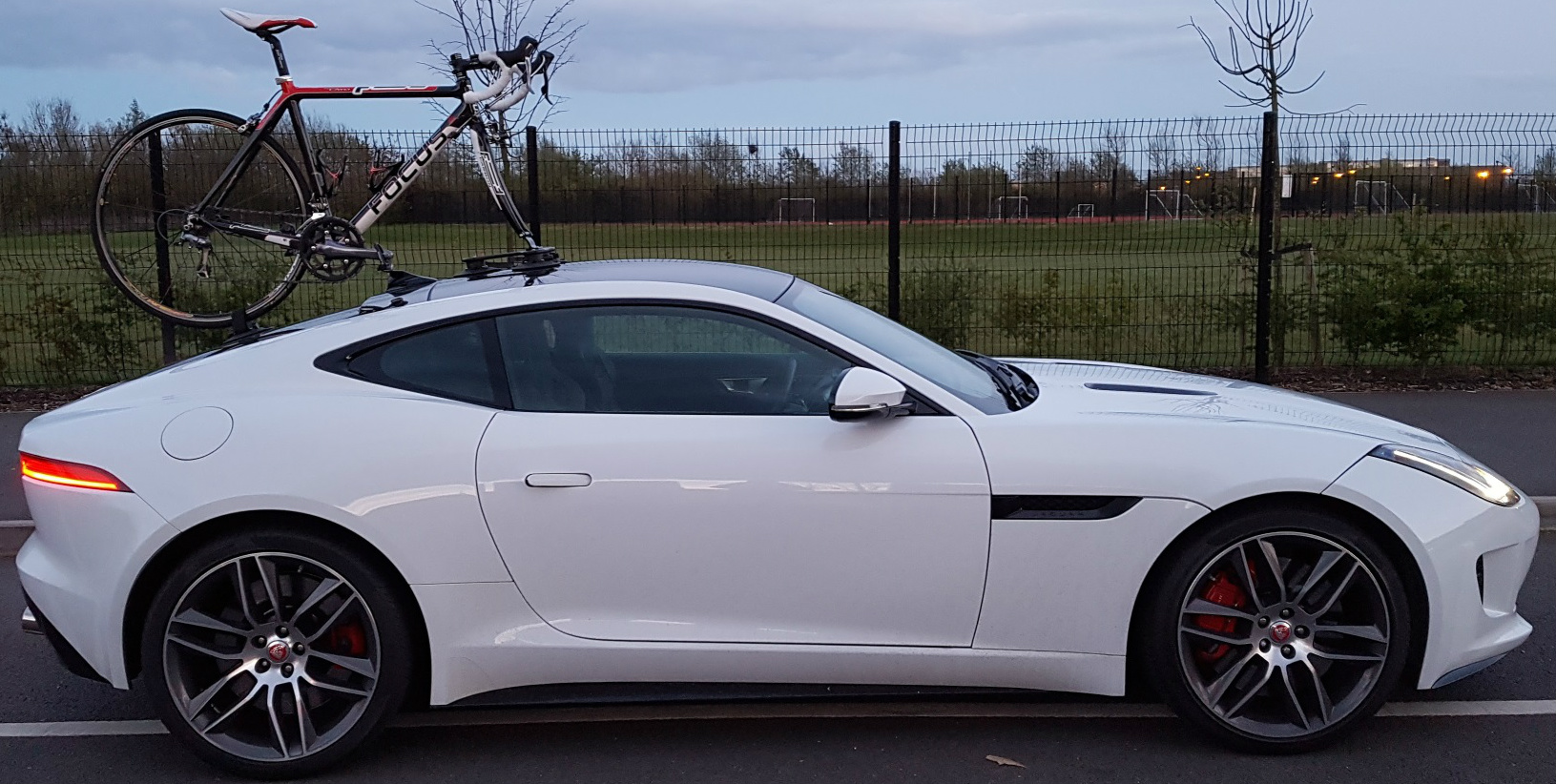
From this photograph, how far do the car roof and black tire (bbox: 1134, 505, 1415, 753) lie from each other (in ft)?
5.04

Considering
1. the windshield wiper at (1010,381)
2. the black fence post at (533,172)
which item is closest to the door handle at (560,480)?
the windshield wiper at (1010,381)

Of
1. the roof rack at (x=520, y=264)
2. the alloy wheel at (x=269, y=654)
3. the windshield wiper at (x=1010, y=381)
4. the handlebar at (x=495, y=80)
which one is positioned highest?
the handlebar at (x=495, y=80)

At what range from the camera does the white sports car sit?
370cm

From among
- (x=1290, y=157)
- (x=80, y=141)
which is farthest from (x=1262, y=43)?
(x=80, y=141)

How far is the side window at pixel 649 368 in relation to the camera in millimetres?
3863

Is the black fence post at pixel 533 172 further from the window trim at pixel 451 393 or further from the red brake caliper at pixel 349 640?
the red brake caliper at pixel 349 640

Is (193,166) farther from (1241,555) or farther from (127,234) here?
(1241,555)

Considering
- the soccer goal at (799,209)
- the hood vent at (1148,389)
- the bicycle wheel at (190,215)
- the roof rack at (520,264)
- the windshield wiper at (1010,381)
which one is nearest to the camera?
the windshield wiper at (1010,381)

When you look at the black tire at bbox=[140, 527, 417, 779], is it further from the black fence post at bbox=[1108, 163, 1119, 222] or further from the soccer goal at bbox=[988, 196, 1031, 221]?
the black fence post at bbox=[1108, 163, 1119, 222]

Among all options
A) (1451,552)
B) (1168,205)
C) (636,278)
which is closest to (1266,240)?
(1168,205)

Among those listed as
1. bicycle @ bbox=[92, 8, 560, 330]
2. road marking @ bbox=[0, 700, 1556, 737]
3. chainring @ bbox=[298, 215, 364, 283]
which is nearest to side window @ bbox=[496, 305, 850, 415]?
road marking @ bbox=[0, 700, 1556, 737]

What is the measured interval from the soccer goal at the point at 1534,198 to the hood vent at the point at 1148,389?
7.44 meters

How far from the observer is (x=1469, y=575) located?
148 inches

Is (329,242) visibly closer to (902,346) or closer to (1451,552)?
(902,346)
